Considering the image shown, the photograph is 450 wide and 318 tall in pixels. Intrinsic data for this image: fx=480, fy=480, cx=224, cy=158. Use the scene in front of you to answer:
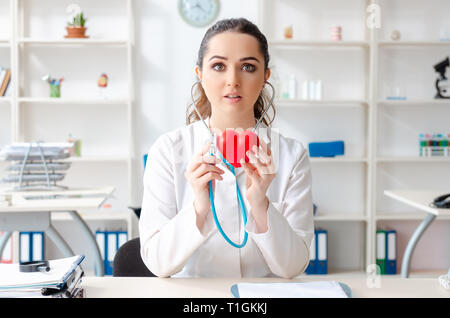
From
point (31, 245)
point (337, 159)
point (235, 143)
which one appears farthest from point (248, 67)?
point (31, 245)

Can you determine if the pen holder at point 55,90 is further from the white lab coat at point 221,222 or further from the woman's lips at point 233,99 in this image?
the woman's lips at point 233,99

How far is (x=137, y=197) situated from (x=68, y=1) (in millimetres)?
1434

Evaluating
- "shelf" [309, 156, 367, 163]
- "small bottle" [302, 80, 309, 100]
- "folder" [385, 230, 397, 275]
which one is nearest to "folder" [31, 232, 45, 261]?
"shelf" [309, 156, 367, 163]

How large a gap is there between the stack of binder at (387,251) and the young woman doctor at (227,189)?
91.9 inches

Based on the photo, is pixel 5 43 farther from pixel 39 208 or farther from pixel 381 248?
pixel 381 248

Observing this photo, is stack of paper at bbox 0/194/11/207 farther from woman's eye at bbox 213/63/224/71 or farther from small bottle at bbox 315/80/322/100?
small bottle at bbox 315/80/322/100

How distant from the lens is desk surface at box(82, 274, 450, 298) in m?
0.86

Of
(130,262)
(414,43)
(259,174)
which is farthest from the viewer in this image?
(414,43)

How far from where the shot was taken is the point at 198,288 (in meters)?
0.91

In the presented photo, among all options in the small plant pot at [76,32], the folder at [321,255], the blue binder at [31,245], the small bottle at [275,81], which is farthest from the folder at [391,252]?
the small plant pot at [76,32]

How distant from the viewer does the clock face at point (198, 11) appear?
3346mm

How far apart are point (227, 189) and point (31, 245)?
2501 mm

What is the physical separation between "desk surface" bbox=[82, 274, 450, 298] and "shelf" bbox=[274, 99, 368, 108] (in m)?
2.29
